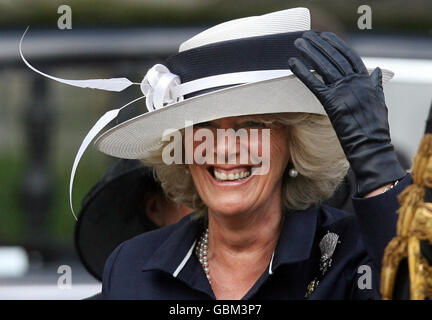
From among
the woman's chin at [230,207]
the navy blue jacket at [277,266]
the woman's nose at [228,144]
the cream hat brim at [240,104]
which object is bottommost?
the navy blue jacket at [277,266]

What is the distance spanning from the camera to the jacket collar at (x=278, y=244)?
7.07ft

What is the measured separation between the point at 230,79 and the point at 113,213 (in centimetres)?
94

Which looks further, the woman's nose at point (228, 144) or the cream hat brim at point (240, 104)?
the woman's nose at point (228, 144)

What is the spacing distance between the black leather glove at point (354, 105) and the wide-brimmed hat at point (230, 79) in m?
0.15

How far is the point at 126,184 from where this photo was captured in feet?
9.57

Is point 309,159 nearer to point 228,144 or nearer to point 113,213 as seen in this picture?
point 228,144

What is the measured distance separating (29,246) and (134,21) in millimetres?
1088

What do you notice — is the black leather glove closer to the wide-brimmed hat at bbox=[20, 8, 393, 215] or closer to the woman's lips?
the wide-brimmed hat at bbox=[20, 8, 393, 215]

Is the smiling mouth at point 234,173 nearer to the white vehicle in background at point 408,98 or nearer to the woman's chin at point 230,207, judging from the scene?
the woman's chin at point 230,207

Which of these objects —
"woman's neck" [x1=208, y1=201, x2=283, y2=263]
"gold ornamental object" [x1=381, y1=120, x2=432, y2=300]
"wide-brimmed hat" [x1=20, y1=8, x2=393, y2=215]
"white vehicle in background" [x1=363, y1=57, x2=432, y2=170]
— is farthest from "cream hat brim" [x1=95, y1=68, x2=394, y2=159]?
"white vehicle in background" [x1=363, y1=57, x2=432, y2=170]

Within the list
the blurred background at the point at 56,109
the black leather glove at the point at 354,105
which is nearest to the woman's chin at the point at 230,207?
the black leather glove at the point at 354,105

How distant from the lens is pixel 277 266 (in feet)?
7.03

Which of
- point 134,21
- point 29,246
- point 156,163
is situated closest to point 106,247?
point 156,163
